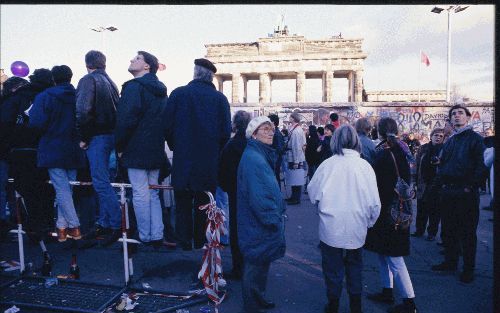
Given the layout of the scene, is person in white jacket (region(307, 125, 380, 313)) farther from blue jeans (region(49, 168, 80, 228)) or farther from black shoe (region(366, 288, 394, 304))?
blue jeans (region(49, 168, 80, 228))

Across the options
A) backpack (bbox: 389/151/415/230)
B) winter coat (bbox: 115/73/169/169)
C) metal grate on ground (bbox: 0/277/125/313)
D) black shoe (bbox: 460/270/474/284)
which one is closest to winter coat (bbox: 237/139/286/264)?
backpack (bbox: 389/151/415/230)

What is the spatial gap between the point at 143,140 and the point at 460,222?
429cm

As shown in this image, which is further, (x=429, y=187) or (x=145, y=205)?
(x=429, y=187)

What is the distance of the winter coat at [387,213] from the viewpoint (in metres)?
3.81

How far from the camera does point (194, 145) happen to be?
424cm

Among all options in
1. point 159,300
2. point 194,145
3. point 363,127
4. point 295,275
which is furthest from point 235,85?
point 159,300

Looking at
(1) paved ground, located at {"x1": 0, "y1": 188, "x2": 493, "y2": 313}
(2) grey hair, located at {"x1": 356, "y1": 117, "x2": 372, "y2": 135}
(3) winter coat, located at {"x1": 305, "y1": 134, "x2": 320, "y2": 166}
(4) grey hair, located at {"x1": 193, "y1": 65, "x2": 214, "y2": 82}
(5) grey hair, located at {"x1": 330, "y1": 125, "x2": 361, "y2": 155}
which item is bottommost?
(1) paved ground, located at {"x1": 0, "y1": 188, "x2": 493, "y2": 313}

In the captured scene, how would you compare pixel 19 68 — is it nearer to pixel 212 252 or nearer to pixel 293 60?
pixel 212 252

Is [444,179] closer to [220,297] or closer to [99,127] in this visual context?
[220,297]

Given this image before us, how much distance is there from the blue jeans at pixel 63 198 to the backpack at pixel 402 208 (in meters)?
4.14

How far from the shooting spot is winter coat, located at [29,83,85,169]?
4.80m

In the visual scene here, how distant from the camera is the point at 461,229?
4.77m

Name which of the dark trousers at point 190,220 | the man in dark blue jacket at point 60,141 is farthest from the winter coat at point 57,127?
the dark trousers at point 190,220

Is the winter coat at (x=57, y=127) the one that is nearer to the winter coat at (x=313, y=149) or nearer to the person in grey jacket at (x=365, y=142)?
the person in grey jacket at (x=365, y=142)
